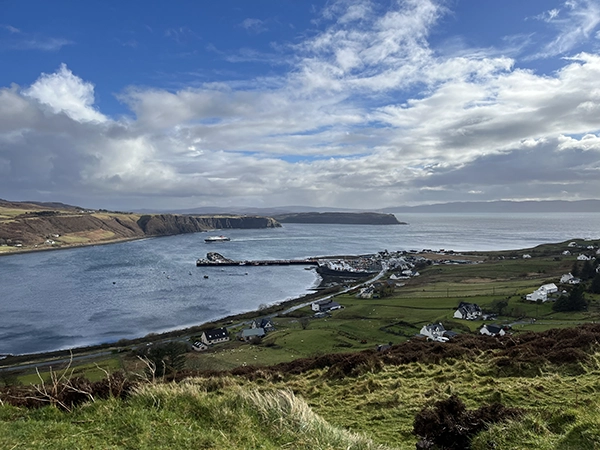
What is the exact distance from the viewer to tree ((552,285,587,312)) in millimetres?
40375

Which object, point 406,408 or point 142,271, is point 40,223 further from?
point 406,408

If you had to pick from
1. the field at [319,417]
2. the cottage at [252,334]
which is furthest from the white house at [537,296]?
the field at [319,417]

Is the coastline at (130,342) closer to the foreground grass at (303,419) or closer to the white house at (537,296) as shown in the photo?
the foreground grass at (303,419)

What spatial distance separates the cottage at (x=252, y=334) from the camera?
1577 inches

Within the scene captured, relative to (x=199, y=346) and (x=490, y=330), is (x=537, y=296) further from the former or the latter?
(x=199, y=346)

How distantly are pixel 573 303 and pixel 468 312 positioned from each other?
10992 mm

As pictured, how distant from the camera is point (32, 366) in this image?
33.8 meters

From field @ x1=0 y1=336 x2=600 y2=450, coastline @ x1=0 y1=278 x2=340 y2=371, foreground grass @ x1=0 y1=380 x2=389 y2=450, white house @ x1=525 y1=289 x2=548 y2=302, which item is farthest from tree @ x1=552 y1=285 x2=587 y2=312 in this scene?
foreground grass @ x1=0 y1=380 x2=389 y2=450

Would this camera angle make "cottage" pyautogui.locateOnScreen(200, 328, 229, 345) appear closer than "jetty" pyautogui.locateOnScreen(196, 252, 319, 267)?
Yes

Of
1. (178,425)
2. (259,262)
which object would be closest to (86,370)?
(178,425)

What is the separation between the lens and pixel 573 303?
134ft

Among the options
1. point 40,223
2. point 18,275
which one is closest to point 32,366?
point 18,275

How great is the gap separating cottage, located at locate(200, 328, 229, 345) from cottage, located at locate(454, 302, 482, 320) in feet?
85.8

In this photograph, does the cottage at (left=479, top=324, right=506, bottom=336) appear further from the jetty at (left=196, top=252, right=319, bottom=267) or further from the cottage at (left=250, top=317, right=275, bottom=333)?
the jetty at (left=196, top=252, right=319, bottom=267)
